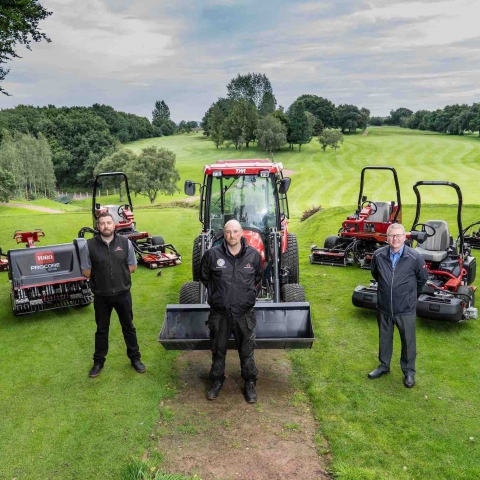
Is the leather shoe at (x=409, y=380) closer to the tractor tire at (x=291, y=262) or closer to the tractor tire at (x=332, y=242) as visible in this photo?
the tractor tire at (x=291, y=262)

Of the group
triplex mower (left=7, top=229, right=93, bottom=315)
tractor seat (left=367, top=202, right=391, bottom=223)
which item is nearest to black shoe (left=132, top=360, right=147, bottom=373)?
triplex mower (left=7, top=229, right=93, bottom=315)

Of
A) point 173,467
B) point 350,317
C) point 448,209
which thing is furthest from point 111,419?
point 448,209

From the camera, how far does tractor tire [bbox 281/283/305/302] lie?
22.4 feet

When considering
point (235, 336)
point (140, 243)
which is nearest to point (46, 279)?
point (235, 336)

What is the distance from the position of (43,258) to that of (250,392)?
14.4ft

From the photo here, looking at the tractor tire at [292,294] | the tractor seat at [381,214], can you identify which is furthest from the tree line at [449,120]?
the tractor tire at [292,294]

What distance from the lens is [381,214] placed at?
10.8 metres

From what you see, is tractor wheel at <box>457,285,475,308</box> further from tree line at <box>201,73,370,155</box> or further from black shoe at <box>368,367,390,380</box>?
tree line at <box>201,73,370,155</box>

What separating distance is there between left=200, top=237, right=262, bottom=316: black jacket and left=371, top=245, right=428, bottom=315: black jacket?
58.8 inches

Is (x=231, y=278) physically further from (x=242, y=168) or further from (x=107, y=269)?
(x=242, y=168)

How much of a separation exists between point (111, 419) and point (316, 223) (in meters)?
12.2

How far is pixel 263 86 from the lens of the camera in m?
88.1

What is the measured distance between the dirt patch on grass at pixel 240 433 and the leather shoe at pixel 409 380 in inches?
45.7

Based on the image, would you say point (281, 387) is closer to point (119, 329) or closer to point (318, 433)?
point (318, 433)
